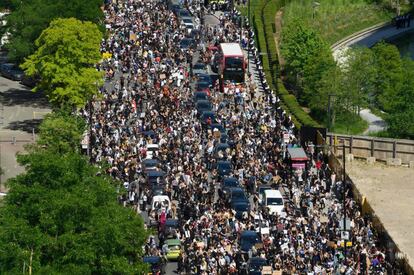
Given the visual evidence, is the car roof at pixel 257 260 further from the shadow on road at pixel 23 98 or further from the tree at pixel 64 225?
the shadow on road at pixel 23 98

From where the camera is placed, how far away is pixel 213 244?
318 feet

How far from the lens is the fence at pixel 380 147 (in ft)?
407

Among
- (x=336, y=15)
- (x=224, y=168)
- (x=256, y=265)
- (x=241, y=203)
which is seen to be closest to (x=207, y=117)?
(x=224, y=168)

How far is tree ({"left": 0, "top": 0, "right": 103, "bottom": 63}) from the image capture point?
139 metres

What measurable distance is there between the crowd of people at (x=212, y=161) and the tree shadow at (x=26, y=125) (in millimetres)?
5249

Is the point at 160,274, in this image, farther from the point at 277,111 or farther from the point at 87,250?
the point at 277,111

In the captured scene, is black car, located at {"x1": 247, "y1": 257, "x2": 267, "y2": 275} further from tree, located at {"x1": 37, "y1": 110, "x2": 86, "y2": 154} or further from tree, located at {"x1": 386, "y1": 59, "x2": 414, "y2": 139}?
tree, located at {"x1": 386, "y1": 59, "x2": 414, "y2": 139}

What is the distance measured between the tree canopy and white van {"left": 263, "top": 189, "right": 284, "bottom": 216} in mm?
17873

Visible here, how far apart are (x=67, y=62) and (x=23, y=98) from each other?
14.5 meters

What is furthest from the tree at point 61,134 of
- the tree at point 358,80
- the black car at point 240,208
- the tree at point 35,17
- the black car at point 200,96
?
the tree at point 358,80

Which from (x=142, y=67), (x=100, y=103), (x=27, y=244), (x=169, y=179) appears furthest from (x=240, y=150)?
(x=27, y=244)

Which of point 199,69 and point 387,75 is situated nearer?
point 387,75

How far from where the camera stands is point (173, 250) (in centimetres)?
9712

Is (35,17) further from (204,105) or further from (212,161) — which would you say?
(212,161)
